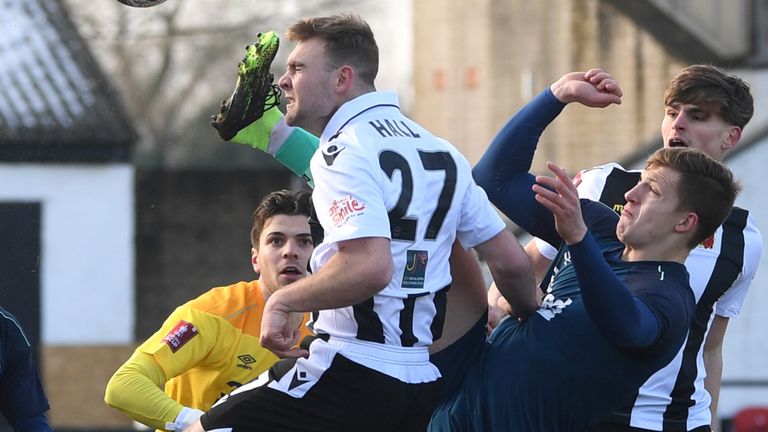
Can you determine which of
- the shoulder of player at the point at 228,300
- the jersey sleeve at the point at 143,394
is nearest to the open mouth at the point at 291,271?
the shoulder of player at the point at 228,300

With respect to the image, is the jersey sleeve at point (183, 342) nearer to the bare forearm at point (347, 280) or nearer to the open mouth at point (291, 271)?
the open mouth at point (291, 271)

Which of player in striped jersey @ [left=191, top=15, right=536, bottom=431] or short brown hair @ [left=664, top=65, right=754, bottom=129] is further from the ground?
short brown hair @ [left=664, top=65, right=754, bottom=129]

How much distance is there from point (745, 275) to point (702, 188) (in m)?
0.87

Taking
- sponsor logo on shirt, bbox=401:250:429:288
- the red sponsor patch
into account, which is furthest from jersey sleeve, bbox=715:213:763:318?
the red sponsor patch

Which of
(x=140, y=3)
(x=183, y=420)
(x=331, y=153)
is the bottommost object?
(x=183, y=420)

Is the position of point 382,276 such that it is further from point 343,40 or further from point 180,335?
point 180,335

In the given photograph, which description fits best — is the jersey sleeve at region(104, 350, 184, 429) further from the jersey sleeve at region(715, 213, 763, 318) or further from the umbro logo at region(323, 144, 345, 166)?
the jersey sleeve at region(715, 213, 763, 318)

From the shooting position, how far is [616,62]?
16656mm

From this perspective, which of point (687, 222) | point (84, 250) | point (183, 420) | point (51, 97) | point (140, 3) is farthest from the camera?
point (51, 97)

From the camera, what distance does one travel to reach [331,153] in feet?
14.5

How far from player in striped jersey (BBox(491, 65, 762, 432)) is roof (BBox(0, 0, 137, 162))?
33.1 ft

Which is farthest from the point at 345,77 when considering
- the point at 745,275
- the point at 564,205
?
the point at 745,275

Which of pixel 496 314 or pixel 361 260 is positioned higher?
pixel 361 260

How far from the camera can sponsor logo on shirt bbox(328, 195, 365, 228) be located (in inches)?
169
